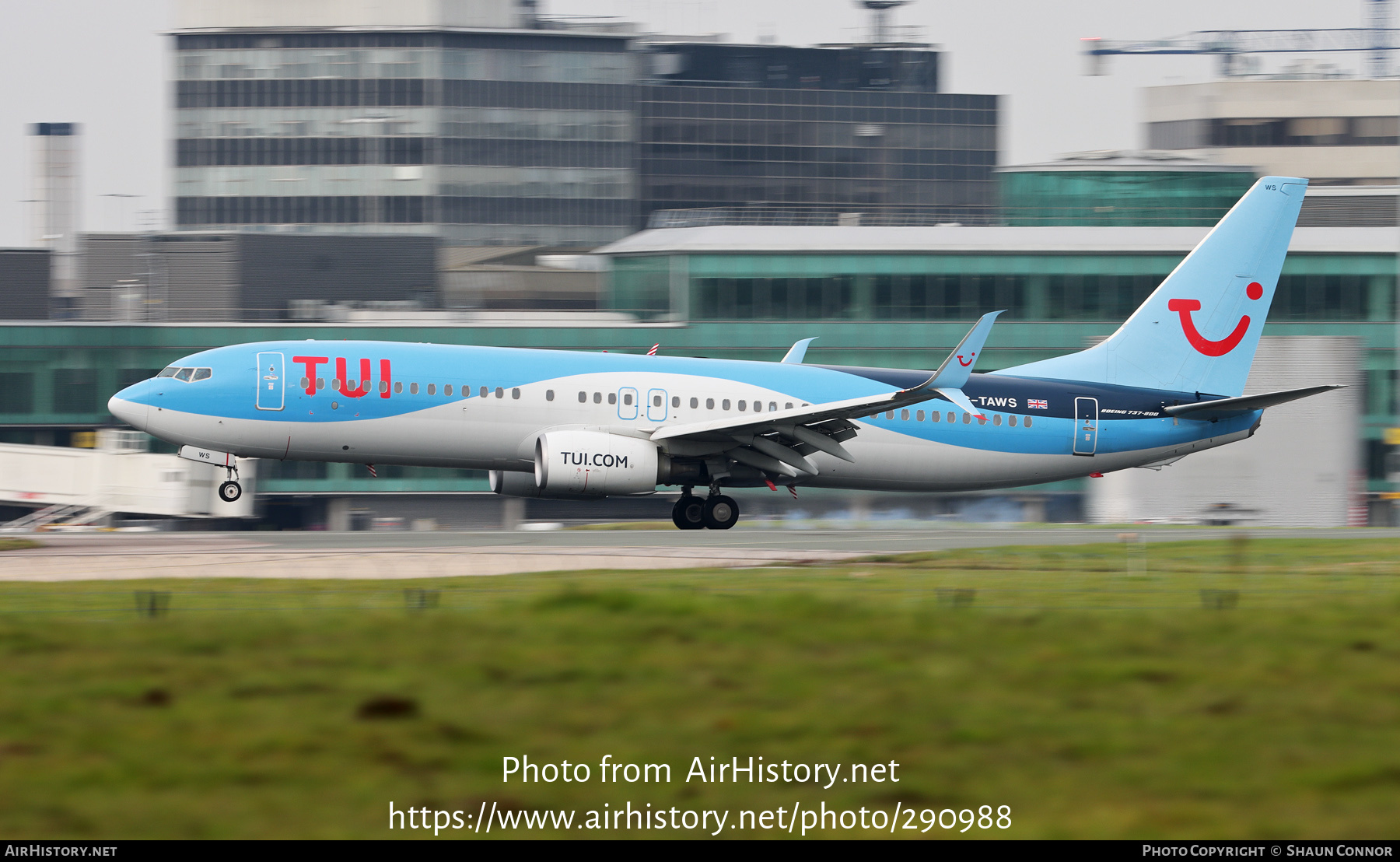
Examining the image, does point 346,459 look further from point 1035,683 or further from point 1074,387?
point 1035,683

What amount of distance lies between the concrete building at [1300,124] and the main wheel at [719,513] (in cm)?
12238

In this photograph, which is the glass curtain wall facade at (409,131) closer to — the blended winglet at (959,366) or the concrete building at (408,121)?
the concrete building at (408,121)

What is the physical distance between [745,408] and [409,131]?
105828mm

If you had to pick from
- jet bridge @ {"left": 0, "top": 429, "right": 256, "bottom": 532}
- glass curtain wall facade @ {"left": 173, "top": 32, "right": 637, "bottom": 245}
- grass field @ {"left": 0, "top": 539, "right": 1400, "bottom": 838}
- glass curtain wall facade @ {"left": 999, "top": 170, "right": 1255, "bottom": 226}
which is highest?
glass curtain wall facade @ {"left": 173, "top": 32, "right": 637, "bottom": 245}

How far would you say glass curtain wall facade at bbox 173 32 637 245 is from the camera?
432ft

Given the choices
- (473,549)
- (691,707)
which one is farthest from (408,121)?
(691,707)

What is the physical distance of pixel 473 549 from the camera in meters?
27.0

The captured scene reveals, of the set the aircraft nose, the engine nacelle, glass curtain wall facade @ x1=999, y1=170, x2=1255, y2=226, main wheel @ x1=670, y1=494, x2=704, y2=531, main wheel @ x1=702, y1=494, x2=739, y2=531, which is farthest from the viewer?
glass curtain wall facade @ x1=999, y1=170, x2=1255, y2=226

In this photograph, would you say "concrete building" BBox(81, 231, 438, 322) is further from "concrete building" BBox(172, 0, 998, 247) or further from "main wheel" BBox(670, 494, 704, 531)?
"main wheel" BBox(670, 494, 704, 531)

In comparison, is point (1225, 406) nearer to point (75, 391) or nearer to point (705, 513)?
point (705, 513)

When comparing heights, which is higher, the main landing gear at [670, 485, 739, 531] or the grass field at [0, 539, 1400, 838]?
the grass field at [0, 539, 1400, 838]

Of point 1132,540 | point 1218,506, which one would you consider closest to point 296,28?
point 1218,506

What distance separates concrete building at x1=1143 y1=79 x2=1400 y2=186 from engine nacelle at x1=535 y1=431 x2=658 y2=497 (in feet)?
411

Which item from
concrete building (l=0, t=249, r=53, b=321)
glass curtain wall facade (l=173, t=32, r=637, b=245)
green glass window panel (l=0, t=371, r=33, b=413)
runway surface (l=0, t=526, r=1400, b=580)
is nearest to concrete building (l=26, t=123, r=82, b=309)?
glass curtain wall facade (l=173, t=32, r=637, b=245)
